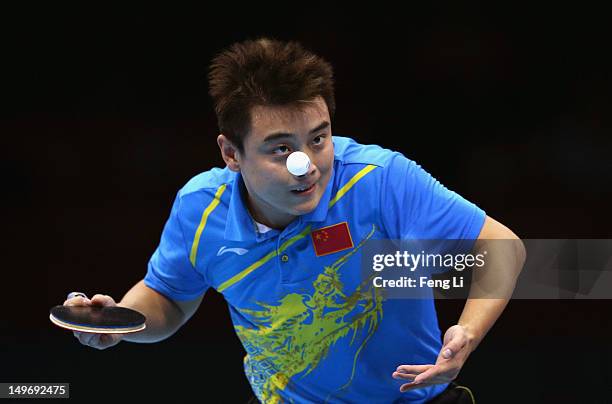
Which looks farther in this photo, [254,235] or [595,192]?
[595,192]

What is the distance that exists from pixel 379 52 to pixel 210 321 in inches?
61.4

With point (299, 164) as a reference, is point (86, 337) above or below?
below

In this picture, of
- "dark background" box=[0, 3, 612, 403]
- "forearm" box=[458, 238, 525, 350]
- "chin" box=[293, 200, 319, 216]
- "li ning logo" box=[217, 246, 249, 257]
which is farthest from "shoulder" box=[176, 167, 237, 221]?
"dark background" box=[0, 3, 612, 403]

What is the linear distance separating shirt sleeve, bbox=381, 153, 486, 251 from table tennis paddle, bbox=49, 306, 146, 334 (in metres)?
0.75

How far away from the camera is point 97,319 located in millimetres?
2627

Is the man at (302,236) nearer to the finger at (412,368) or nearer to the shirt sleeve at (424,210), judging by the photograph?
the shirt sleeve at (424,210)

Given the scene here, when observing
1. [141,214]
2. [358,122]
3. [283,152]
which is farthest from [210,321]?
[283,152]

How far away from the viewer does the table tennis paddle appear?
2.58 metres

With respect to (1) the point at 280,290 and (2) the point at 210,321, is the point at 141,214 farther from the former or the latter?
(1) the point at 280,290

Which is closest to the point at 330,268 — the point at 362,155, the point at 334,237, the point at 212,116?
the point at 334,237

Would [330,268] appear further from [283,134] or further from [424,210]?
[283,134]

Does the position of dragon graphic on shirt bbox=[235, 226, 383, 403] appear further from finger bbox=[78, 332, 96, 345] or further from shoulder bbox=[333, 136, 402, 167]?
finger bbox=[78, 332, 96, 345]

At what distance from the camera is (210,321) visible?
4.66m

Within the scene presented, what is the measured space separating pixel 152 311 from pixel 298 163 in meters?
0.77
